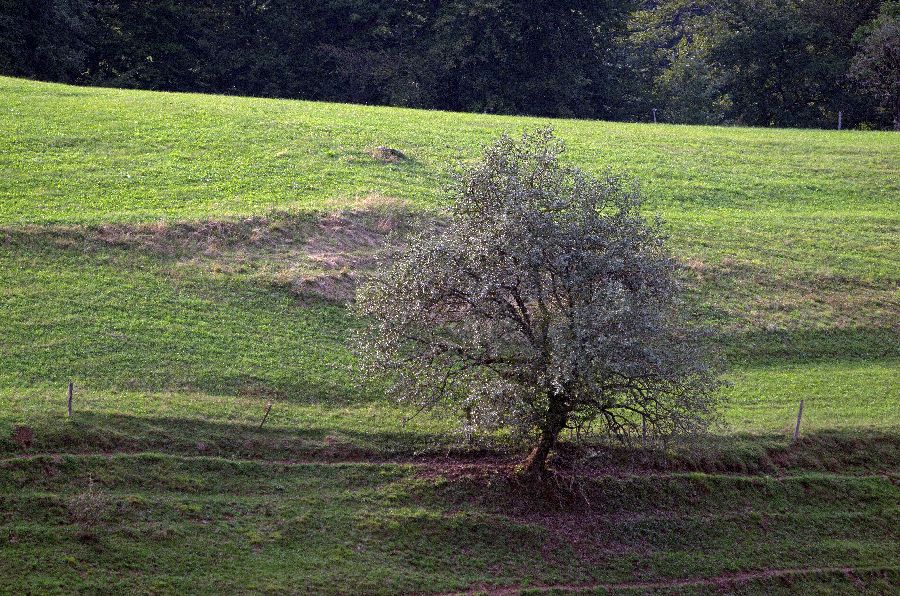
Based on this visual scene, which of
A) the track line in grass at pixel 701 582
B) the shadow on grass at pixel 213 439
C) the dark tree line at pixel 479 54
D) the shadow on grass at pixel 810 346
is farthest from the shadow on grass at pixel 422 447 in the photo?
the dark tree line at pixel 479 54

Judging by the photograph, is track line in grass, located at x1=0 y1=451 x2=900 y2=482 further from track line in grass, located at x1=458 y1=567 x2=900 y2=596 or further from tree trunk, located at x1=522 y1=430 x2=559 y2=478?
track line in grass, located at x1=458 y1=567 x2=900 y2=596

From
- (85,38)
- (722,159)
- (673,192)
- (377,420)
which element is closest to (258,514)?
(377,420)

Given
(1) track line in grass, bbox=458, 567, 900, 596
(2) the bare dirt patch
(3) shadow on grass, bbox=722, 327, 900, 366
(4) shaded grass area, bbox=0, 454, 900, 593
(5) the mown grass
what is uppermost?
(5) the mown grass

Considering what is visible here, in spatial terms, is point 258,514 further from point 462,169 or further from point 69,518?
point 462,169

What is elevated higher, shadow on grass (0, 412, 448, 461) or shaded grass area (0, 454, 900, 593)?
shadow on grass (0, 412, 448, 461)

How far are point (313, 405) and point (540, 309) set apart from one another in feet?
25.2

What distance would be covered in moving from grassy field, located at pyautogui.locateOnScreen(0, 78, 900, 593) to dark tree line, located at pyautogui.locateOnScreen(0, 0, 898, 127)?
2007 cm

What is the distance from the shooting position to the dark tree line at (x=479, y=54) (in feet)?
208

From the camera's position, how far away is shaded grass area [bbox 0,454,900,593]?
21578mm

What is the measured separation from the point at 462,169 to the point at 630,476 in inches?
387

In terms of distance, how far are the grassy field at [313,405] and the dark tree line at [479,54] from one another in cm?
2007

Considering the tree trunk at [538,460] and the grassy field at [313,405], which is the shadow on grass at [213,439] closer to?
the grassy field at [313,405]

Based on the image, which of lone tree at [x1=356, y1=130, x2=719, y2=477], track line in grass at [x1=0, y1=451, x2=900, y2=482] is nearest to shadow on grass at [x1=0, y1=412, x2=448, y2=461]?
track line in grass at [x1=0, y1=451, x2=900, y2=482]

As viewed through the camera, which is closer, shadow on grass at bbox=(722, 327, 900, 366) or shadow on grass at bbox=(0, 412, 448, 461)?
shadow on grass at bbox=(0, 412, 448, 461)
